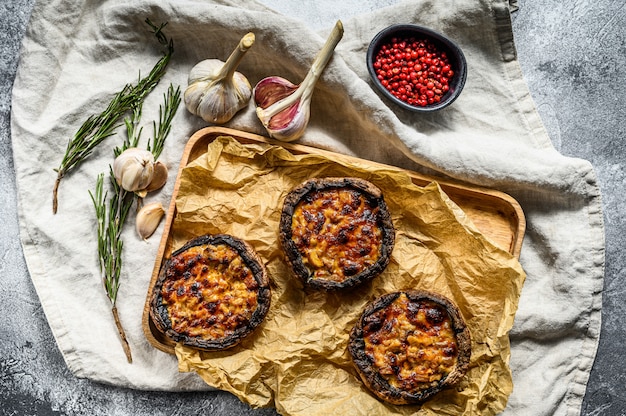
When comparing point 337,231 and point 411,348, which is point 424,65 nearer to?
point 337,231

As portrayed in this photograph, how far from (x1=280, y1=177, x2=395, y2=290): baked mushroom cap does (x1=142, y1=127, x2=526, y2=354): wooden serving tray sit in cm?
27

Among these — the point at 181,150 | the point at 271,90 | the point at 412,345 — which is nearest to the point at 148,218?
the point at 181,150

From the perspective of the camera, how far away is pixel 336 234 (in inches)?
140

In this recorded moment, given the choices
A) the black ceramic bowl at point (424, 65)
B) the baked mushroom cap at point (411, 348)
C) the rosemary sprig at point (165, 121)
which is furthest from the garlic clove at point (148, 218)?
the black ceramic bowl at point (424, 65)

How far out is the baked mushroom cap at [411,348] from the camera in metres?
3.51

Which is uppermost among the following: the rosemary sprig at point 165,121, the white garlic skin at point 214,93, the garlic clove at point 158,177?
the white garlic skin at point 214,93

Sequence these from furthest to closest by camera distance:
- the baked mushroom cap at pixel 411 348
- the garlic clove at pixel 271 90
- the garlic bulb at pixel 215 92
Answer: the garlic clove at pixel 271 90 < the garlic bulb at pixel 215 92 < the baked mushroom cap at pixel 411 348

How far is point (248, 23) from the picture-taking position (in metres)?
3.76

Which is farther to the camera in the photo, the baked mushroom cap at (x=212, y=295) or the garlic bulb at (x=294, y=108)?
the garlic bulb at (x=294, y=108)

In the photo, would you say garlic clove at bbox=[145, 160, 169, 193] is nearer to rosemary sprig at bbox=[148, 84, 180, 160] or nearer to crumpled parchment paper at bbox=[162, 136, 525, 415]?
rosemary sprig at bbox=[148, 84, 180, 160]

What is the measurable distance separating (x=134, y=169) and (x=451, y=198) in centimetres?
205

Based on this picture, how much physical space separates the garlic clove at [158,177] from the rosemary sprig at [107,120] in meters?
0.41

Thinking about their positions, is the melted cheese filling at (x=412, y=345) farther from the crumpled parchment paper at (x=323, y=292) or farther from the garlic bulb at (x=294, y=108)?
the garlic bulb at (x=294, y=108)

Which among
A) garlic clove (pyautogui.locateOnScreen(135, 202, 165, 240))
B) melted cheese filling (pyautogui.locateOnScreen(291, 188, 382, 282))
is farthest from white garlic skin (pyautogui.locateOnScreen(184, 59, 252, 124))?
melted cheese filling (pyautogui.locateOnScreen(291, 188, 382, 282))
